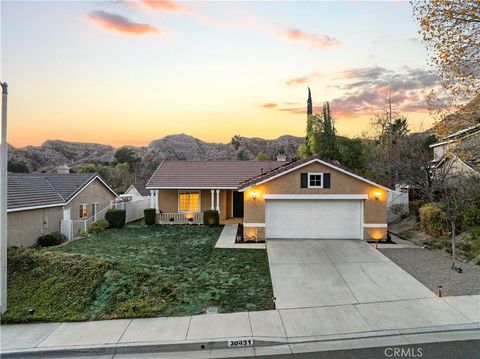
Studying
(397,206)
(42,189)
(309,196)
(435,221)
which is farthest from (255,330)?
(42,189)

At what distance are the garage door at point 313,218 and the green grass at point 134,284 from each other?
8.60 feet

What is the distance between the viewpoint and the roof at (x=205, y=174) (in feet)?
66.2

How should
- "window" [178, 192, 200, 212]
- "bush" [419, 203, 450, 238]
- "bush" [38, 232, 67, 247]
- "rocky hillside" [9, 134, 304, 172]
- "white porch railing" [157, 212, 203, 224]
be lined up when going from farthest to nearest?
"rocky hillside" [9, 134, 304, 172] < "window" [178, 192, 200, 212] < "white porch railing" [157, 212, 203, 224] < "bush" [38, 232, 67, 247] < "bush" [419, 203, 450, 238]

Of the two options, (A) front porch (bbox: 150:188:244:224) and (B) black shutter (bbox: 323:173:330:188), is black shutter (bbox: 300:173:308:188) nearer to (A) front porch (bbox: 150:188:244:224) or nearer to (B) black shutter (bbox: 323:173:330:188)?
(B) black shutter (bbox: 323:173:330:188)

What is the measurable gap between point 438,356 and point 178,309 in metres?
5.81

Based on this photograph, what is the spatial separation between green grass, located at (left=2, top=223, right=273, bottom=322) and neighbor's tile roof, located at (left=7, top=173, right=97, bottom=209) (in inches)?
242

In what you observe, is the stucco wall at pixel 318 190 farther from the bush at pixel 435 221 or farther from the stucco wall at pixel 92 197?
the stucco wall at pixel 92 197

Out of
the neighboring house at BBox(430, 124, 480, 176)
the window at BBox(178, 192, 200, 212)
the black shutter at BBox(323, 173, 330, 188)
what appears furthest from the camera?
the window at BBox(178, 192, 200, 212)

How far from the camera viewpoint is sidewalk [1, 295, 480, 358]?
617cm

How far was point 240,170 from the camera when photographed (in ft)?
71.6

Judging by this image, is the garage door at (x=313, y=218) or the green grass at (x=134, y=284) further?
the garage door at (x=313, y=218)

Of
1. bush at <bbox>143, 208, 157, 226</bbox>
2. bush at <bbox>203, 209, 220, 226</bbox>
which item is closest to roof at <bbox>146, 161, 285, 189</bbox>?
bush at <bbox>143, 208, 157, 226</bbox>

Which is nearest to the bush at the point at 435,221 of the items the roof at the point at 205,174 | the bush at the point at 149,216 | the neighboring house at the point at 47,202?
the roof at the point at 205,174

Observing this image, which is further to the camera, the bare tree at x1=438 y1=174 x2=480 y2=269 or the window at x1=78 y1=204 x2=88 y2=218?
the window at x1=78 y1=204 x2=88 y2=218
